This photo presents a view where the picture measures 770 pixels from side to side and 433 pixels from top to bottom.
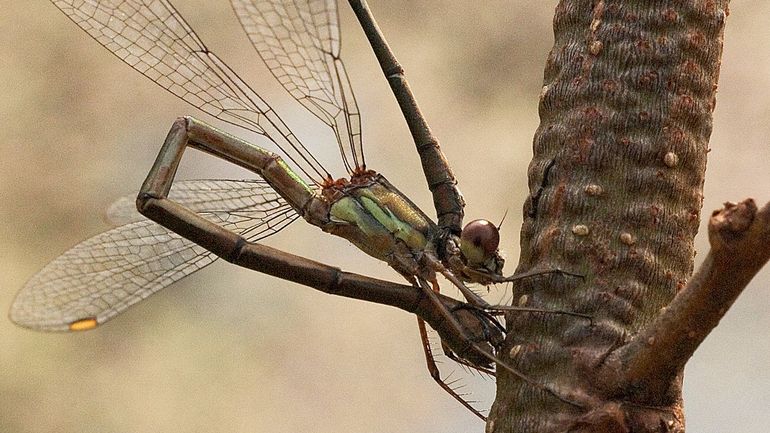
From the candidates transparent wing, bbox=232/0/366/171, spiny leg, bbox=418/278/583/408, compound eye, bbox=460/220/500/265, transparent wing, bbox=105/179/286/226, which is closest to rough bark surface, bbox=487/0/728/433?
spiny leg, bbox=418/278/583/408

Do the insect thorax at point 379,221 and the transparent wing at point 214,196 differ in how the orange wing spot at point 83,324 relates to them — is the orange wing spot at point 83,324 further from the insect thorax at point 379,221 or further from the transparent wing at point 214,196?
the insect thorax at point 379,221

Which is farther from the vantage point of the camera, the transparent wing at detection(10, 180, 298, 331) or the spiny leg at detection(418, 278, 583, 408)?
the transparent wing at detection(10, 180, 298, 331)

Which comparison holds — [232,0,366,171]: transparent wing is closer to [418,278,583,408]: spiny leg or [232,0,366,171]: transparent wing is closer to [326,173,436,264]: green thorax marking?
[326,173,436,264]: green thorax marking

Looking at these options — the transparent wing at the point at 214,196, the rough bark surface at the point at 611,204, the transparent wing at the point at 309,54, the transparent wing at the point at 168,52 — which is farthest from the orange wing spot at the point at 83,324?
the rough bark surface at the point at 611,204

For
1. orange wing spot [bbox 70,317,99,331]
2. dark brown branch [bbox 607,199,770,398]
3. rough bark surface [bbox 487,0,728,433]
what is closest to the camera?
dark brown branch [bbox 607,199,770,398]

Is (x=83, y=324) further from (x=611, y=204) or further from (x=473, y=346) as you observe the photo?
(x=611, y=204)

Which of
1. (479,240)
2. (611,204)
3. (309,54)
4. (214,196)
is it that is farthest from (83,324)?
(611,204)
